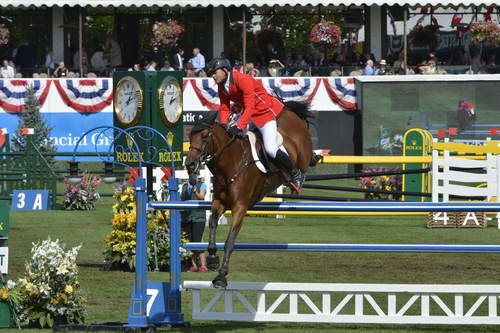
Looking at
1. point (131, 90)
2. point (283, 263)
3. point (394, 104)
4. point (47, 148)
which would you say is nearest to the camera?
point (131, 90)

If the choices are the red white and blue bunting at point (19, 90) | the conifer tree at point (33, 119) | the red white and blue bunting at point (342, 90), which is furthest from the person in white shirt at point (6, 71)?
the red white and blue bunting at point (342, 90)

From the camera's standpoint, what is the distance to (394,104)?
33.5 metres

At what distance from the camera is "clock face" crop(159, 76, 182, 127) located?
14.6 m

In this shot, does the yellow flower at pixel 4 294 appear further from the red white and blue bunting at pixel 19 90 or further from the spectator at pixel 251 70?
the red white and blue bunting at pixel 19 90

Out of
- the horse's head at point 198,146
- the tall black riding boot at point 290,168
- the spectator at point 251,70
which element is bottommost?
the tall black riding boot at point 290,168

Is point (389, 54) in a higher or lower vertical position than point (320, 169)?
higher

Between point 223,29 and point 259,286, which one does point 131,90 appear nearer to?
point 259,286

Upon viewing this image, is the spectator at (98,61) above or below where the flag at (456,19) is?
below

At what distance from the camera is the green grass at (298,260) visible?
11.9 meters

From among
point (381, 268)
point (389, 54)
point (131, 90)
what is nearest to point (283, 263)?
point (381, 268)

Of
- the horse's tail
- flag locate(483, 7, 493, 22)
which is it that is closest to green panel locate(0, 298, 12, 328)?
the horse's tail

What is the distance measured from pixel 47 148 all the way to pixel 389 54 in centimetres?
1252

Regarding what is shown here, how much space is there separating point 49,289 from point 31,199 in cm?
1343

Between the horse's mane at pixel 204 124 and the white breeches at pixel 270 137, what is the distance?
2.11 feet
